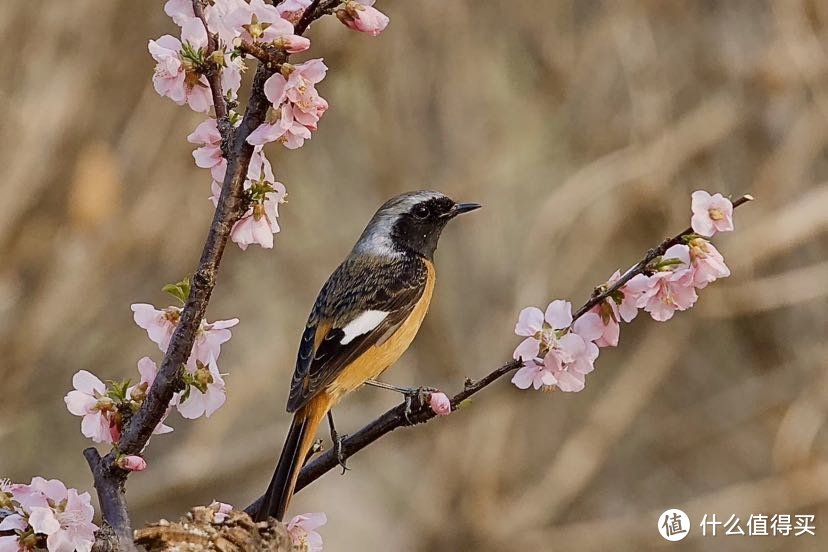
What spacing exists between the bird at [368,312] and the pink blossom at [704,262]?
3.45 feet

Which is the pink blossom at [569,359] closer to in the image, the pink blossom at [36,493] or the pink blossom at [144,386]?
the pink blossom at [144,386]


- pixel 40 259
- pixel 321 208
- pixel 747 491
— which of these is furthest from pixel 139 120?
pixel 747 491

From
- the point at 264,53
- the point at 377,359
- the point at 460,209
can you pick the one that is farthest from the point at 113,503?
the point at 460,209

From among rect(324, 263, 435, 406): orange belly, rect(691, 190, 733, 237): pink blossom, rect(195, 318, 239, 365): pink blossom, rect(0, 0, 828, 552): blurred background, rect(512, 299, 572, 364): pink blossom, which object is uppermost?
rect(0, 0, 828, 552): blurred background

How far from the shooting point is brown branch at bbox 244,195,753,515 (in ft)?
6.61

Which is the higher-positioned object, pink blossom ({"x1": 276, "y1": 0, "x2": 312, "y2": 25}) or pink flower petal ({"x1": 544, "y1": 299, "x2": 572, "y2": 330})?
pink blossom ({"x1": 276, "y1": 0, "x2": 312, "y2": 25})

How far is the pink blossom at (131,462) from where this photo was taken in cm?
172

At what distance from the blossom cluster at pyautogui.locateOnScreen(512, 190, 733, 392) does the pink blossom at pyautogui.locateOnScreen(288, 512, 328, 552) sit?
0.49 meters

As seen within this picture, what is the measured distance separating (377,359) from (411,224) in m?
0.71

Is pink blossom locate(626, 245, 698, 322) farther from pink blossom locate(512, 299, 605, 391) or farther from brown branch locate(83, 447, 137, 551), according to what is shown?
brown branch locate(83, 447, 137, 551)

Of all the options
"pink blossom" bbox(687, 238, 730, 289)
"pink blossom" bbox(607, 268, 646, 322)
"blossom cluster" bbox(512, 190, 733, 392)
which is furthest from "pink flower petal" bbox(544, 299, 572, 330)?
"pink blossom" bbox(687, 238, 730, 289)

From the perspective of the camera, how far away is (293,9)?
1776 millimetres

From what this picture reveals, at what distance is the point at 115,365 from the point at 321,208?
1922 millimetres

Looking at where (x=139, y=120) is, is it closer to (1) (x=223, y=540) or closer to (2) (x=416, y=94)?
(2) (x=416, y=94)
